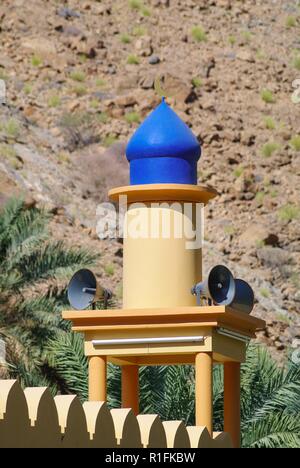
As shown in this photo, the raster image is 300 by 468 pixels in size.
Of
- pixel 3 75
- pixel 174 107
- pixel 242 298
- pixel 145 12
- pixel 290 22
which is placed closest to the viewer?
pixel 242 298

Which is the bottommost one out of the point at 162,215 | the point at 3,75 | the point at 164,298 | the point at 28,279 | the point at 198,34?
the point at 164,298

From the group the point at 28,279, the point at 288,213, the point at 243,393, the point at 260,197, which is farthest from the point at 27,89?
the point at 243,393

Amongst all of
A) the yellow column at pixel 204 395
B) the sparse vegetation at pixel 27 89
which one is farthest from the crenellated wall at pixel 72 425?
the sparse vegetation at pixel 27 89

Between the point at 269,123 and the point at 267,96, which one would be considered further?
the point at 267,96

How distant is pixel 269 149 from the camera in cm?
3669

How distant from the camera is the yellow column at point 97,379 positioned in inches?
515

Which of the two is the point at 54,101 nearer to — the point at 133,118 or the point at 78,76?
the point at 78,76

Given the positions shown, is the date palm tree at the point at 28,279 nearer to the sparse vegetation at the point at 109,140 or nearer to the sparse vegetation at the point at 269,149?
the sparse vegetation at the point at 109,140

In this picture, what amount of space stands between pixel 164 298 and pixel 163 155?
134cm

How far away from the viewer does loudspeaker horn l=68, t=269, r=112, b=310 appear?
13438 millimetres

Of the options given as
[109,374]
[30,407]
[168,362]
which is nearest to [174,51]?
[109,374]

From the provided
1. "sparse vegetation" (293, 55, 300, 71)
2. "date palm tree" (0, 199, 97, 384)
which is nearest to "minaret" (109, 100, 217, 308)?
"date palm tree" (0, 199, 97, 384)

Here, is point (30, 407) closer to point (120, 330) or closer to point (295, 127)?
point (120, 330)

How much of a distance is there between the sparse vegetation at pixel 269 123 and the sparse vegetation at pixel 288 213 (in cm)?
364
